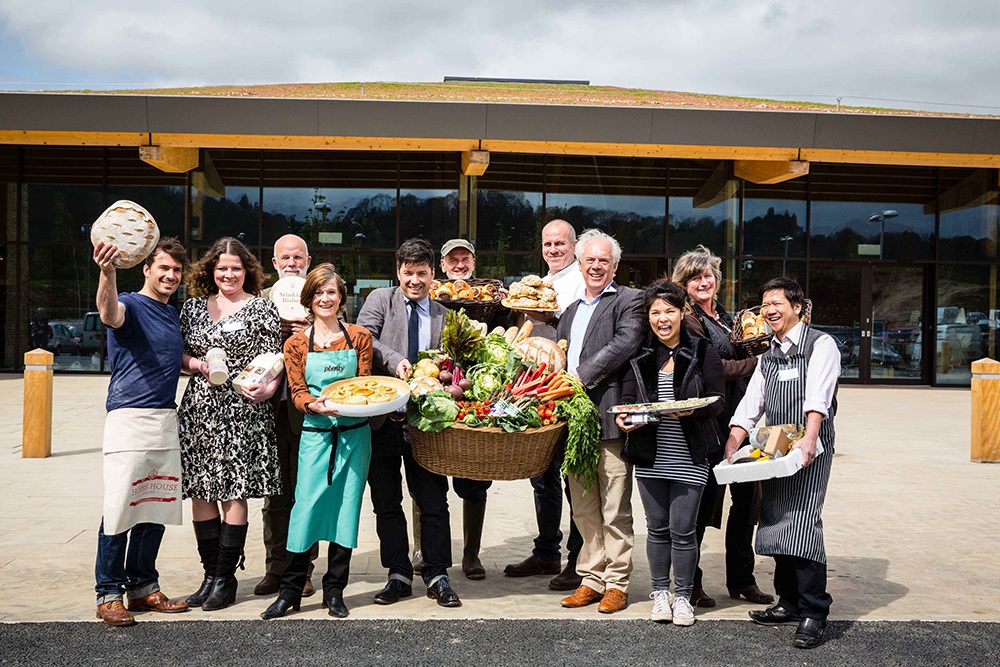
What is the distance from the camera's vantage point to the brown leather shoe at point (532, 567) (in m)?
5.22

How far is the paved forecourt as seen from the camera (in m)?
4.55

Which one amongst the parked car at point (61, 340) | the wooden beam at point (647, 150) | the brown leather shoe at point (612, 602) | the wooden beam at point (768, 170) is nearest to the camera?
the brown leather shoe at point (612, 602)

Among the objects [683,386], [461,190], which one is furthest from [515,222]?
[683,386]

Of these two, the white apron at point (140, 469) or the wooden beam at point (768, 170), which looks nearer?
the white apron at point (140, 469)

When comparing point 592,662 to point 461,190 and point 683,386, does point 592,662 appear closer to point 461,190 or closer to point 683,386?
point 683,386

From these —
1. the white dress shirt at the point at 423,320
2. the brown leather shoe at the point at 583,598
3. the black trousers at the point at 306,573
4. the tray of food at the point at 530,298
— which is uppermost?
the tray of food at the point at 530,298

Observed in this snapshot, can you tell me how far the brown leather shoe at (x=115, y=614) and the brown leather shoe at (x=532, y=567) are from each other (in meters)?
2.19

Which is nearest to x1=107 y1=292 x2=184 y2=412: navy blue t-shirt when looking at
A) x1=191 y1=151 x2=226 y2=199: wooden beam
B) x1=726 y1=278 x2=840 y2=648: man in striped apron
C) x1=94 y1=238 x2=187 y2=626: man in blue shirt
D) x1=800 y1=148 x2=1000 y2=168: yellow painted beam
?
x1=94 y1=238 x2=187 y2=626: man in blue shirt

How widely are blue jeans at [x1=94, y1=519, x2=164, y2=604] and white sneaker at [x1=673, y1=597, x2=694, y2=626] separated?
275 cm

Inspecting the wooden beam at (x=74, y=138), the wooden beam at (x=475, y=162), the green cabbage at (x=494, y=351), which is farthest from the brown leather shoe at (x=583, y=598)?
the wooden beam at (x=74, y=138)

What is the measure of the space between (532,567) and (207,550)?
198 centimetres

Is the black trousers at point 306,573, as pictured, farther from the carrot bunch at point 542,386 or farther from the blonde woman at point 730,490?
the blonde woman at point 730,490

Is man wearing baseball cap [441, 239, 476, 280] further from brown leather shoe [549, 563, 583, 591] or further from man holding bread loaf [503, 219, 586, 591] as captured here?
brown leather shoe [549, 563, 583, 591]

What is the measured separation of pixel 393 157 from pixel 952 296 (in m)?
12.9
